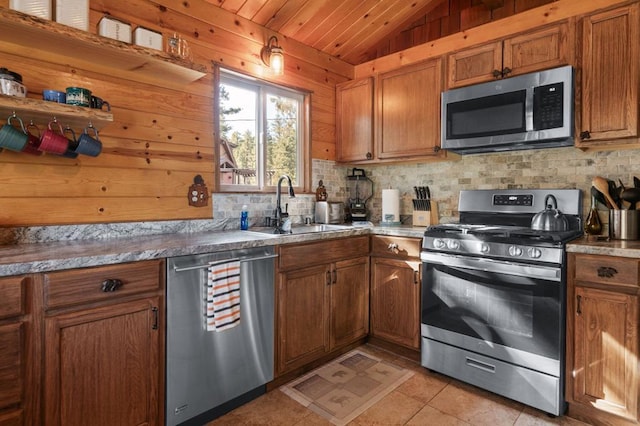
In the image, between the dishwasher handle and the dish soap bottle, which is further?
the dish soap bottle

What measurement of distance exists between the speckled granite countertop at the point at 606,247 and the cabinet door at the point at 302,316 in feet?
4.81

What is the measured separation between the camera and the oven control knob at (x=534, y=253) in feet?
6.66

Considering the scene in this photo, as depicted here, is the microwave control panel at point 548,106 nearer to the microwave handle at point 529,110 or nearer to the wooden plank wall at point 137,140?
the microwave handle at point 529,110

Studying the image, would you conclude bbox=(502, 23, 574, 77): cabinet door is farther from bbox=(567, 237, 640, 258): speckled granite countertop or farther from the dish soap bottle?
the dish soap bottle

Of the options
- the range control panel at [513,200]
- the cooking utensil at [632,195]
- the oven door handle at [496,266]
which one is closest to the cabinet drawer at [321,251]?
the oven door handle at [496,266]

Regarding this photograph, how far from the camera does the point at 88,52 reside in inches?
76.6

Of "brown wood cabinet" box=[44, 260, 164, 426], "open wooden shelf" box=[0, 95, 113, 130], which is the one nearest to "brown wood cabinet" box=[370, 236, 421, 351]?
"brown wood cabinet" box=[44, 260, 164, 426]

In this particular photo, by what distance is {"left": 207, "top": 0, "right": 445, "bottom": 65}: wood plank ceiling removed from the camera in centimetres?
279

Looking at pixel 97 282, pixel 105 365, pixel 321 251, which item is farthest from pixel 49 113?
pixel 321 251

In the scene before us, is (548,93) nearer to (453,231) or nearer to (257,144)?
(453,231)

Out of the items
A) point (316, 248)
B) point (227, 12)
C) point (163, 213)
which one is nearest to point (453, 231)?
point (316, 248)

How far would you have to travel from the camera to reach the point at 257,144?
9.87ft

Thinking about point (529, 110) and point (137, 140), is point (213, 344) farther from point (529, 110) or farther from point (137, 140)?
point (529, 110)

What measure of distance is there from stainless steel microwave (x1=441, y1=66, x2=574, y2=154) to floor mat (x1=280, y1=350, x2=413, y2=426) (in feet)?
5.51
